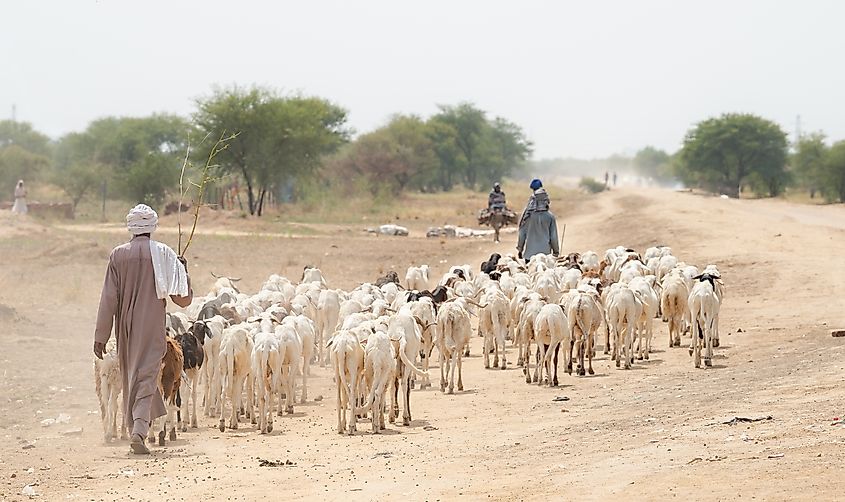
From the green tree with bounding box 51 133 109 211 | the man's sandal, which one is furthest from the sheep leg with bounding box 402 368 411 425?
the green tree with bounding box 51 133 109 211

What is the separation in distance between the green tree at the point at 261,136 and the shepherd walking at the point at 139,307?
35.7 metres

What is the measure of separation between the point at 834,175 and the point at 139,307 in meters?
49.4

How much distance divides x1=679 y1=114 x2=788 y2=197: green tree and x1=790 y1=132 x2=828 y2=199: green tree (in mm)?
962

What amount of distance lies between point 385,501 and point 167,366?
3309 millimetres

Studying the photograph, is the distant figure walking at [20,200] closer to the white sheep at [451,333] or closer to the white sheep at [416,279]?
the white sheep at [416,279]

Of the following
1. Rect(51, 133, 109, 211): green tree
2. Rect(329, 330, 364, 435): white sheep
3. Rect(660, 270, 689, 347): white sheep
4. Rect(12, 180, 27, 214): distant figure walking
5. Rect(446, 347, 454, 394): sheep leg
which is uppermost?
Rect(51, 133, 109, 211): green tree

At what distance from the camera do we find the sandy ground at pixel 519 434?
7.31 m

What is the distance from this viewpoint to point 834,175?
176 feet

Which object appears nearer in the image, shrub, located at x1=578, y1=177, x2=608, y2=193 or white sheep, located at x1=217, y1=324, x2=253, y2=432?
white sheep, located at x1=217, y1=324, x2=253, y2=432

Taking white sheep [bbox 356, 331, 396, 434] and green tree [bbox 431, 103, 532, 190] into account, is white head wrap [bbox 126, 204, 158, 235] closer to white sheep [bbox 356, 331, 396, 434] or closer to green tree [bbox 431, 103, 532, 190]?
white sheep [bbox 356, 331, 396, 434]

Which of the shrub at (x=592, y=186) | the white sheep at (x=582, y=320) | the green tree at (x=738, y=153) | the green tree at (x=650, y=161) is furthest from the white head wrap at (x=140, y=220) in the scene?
the green tree at (x=650, y=161)

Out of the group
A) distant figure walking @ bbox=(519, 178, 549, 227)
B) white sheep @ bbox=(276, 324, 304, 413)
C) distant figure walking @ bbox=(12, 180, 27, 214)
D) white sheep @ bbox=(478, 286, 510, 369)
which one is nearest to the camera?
white sheep @ bbox=(276, 324, 304, 413)

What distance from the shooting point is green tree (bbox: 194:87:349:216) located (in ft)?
153

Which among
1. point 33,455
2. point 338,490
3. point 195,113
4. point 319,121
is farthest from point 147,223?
point 319,121
